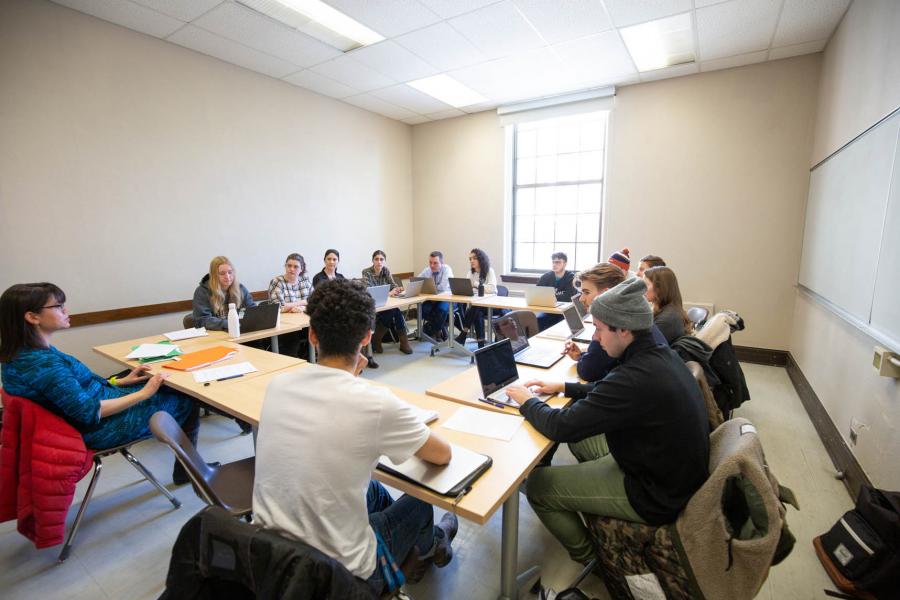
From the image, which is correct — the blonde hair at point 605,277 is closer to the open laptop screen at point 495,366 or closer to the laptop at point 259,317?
the open laptop screen at point 495,366

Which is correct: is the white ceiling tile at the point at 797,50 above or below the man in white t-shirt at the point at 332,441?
above

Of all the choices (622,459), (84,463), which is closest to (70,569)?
(84,463)

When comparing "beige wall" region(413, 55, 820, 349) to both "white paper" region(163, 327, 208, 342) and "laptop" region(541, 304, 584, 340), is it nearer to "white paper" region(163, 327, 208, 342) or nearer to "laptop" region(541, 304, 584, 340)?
"laptop" region(541, 304, 584, 340)

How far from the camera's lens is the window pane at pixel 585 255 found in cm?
532

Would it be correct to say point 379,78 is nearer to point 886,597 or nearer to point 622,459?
point 622,459

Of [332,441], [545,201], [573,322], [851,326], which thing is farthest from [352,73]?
[851,326]

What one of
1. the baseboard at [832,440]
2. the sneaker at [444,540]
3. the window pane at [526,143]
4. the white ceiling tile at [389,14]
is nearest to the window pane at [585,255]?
the window pane at [526,143]

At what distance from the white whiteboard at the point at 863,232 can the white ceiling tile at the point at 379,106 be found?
15.2 feet

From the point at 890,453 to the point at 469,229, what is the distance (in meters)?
4.90

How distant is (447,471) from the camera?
1.22 meters

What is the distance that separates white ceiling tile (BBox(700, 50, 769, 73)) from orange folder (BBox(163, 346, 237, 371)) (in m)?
4.98

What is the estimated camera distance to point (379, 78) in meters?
4.45

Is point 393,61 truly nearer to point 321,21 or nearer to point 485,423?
point 321,21

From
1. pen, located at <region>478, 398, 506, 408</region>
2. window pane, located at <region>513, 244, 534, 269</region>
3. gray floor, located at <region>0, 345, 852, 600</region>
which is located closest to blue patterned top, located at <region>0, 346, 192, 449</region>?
gray floor, located at <region>0, 345, 852, 600</region>
